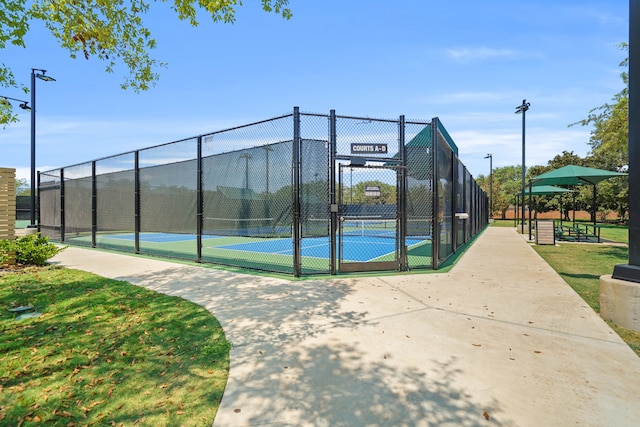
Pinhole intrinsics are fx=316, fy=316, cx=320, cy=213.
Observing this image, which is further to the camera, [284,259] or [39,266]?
[284,259]

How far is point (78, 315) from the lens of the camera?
182 inches

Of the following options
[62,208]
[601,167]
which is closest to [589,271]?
[62,208]

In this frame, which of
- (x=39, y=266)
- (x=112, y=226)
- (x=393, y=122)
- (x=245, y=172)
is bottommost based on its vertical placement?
(x=39, y=266)

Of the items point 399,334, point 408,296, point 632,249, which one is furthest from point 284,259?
point 632,249

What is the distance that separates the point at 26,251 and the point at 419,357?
10590 millimetres

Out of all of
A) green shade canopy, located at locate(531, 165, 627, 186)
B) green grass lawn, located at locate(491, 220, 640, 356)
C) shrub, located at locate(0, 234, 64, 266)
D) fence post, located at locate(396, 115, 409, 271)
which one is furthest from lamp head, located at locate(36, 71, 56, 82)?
green shade canopy, located at locate(531, 165, 627, 186)

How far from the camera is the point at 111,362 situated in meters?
3.19

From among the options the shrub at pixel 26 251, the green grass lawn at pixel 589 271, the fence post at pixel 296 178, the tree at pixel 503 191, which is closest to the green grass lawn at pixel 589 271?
the green grass lawn at pixel 589 271

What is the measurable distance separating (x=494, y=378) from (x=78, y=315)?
5405 mm

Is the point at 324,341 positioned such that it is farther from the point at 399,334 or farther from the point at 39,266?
the point at 39,266

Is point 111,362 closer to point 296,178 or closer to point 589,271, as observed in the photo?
point 296,178

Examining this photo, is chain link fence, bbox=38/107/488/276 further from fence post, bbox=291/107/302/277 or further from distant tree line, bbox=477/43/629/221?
distant tree line, bbox=477/43/629/221

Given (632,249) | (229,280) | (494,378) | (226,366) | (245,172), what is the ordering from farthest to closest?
(245,172) < (229,280) < (632,249) < (226,366) < (494,378)

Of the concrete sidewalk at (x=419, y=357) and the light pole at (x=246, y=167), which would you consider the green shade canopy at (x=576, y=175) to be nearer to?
the concrete sidewalk at (x=419, y=357)
